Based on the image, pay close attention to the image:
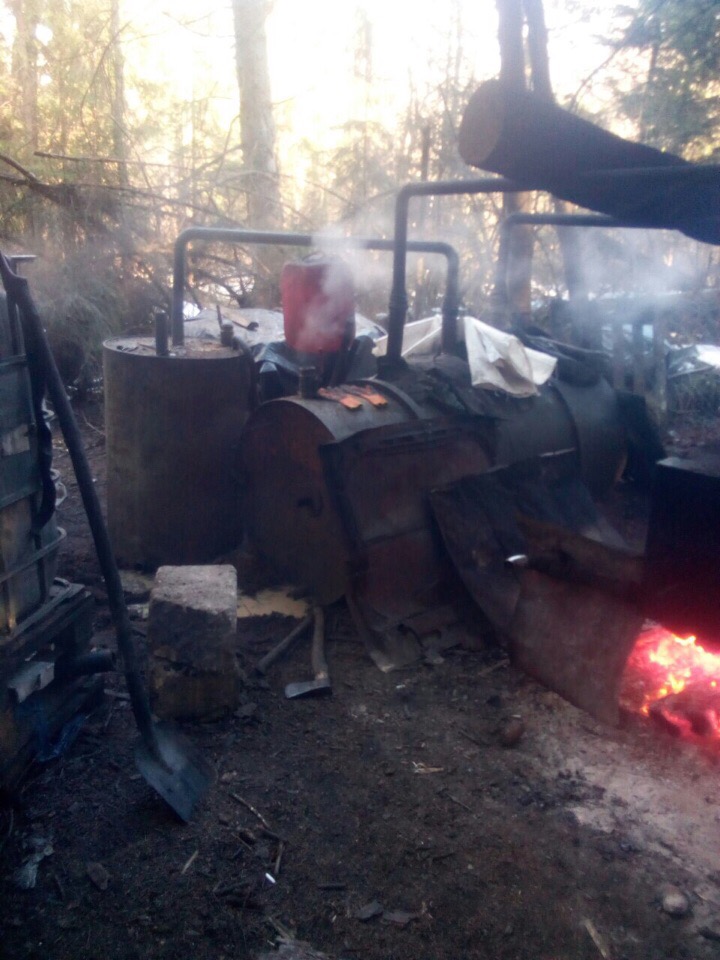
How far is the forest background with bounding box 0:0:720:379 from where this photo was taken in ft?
31.1

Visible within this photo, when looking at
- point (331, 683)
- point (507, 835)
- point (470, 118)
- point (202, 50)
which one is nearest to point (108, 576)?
point (331, 683)

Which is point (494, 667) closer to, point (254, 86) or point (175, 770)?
point (175, 770)

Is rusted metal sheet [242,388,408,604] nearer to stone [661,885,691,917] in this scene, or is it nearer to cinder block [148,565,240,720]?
cinder block [148,565,240,720]

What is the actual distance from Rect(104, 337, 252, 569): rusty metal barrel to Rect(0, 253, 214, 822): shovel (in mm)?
1988

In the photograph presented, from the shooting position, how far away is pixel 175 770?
3359 mm

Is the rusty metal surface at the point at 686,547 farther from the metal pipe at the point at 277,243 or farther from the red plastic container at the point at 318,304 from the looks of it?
the red plastic container at the point at 318,304

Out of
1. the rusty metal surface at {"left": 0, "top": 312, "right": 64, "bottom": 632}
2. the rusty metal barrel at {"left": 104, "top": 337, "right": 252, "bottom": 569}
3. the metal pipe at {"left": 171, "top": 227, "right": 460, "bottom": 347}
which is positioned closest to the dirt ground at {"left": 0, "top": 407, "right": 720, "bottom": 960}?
the rusty metal surface at {"left": 0, "top": 312, "right": 64, "bottom": 632}

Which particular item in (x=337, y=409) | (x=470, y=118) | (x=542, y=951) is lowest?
(x=542, y=951)

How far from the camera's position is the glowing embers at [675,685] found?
3652mm

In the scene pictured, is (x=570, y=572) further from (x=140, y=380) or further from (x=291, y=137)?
(x=291, y=137)

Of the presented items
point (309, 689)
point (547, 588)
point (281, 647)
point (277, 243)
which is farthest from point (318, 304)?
point (309, 689)

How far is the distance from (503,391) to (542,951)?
377cm

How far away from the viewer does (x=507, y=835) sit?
10.3 ft

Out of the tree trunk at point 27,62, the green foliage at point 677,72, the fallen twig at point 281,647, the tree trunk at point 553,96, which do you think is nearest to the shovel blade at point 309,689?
the fallen twig at point 281,647
